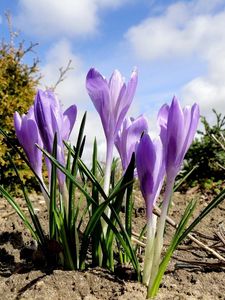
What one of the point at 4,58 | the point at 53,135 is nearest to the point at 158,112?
the point at 53,135

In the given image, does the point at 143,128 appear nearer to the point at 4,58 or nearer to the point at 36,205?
the point at 36,205

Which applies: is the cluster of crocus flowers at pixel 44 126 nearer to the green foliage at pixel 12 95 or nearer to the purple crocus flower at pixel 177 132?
the purple crocus flower at pixel 177 132

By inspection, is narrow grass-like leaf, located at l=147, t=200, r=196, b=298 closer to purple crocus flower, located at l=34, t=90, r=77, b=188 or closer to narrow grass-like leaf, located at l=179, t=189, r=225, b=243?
narrow grass-like leaf, located at l=179, t=189, r=225, b=243

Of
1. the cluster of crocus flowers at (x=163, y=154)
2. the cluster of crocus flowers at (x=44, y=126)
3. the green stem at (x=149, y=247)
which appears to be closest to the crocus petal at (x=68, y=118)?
the cluster of crocus flowers at (x=44, y=126)

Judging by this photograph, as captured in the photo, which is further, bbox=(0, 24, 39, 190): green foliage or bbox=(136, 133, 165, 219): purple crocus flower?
bbox=(0, 24, 39, 190): green foliage

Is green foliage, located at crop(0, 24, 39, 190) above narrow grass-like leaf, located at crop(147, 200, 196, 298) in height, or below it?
above

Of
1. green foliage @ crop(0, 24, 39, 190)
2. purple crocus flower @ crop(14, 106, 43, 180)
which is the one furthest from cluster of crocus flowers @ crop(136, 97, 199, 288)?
green foliage @ crop(0, 24, 39, 190)
